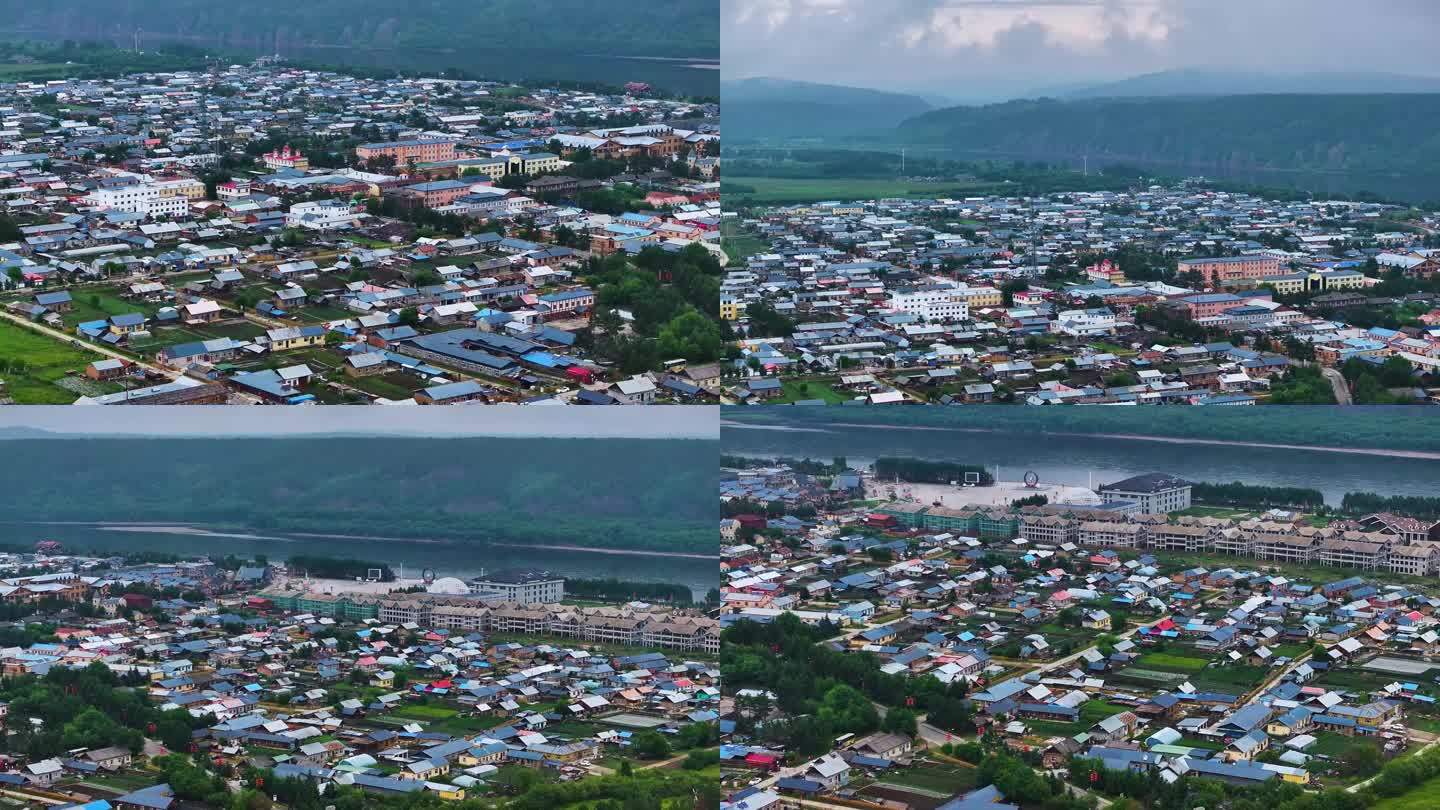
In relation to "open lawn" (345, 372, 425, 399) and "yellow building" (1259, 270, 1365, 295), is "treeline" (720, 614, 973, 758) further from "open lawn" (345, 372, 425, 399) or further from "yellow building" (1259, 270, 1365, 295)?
"yellow building" (1259, 270, 1365, 295)

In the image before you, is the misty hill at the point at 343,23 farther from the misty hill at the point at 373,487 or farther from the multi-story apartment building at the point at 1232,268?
the misty hill at the point at 373,487

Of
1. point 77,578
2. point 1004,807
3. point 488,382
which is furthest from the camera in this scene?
point 488,382

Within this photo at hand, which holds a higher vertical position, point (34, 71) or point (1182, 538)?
point (34, 71)

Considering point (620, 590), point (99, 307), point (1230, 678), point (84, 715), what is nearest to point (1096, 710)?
point (1230, 678)

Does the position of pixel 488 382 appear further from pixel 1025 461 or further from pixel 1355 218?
pixel 1355 218

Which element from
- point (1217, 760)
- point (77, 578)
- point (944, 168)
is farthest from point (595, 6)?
point (1217, 760)

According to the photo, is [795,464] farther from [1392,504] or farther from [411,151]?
[411,151]

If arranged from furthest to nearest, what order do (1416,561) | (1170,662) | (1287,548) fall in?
(1287,548)
(1416,561)
(1170,662)

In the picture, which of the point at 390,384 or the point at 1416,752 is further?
the point at 390,384
